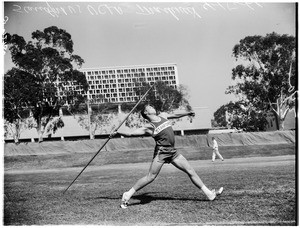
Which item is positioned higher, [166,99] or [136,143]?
[166,99]

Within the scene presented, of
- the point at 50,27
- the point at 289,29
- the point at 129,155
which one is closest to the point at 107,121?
the point at 129,155

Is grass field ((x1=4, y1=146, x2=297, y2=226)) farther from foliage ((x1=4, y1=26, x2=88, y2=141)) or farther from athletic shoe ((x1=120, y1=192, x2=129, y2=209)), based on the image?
foliage ((x1=4, y1=26, x2=88, y2=141))

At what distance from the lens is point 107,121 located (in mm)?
32656

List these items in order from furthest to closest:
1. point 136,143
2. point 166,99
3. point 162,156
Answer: point 166,99
point 136,143
point 162,156

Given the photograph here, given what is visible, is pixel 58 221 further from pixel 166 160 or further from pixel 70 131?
pixel 70 131

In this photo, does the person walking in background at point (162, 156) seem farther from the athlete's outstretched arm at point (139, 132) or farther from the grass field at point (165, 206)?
the grass field at point (165, 206)

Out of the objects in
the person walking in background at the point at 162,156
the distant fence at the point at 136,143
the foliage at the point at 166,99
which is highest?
the foliage at the point at 166,99

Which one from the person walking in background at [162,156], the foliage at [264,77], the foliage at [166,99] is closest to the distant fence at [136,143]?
the foliage at [166,99]

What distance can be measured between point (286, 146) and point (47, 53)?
1359 centimetres

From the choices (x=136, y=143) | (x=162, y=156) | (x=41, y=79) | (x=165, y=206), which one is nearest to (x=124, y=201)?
(x=165, y=206)

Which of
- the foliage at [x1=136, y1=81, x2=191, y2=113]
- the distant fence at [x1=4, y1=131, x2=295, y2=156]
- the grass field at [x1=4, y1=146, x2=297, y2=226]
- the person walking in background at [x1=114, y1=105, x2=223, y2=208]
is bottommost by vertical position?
the distant fence at [x1=4, y1=131, x2=295, y2=156]

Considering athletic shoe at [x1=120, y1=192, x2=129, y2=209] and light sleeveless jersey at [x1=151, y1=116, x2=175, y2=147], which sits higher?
light sleeveless jersey at [x1=151, y1=116, x2=175, y2=147]

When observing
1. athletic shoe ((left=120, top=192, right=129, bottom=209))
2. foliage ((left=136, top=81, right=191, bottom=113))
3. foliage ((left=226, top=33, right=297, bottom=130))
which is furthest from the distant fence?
athletic shoe ((left=120, top=192, right=129, bottom=209))

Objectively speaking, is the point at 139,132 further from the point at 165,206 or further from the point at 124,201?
the point at 165,206
